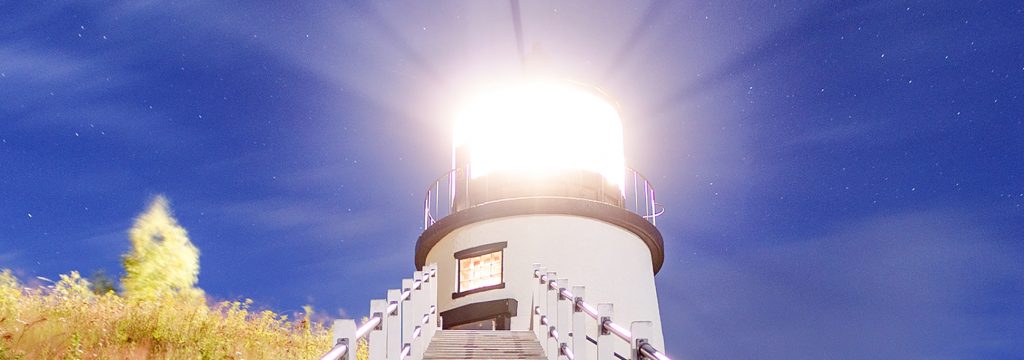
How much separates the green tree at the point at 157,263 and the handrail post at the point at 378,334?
628 inches

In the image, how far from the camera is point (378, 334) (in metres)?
5.57

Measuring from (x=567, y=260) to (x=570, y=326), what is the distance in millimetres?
3886

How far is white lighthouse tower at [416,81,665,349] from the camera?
1238cm

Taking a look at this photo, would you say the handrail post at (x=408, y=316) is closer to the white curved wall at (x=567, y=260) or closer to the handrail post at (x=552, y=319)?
the handrail post at (x=552, y=319)

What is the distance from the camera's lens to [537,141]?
1312cm

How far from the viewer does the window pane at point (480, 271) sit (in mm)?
12539

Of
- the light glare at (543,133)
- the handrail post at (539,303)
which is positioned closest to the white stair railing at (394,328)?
the handrail post at (539,303)

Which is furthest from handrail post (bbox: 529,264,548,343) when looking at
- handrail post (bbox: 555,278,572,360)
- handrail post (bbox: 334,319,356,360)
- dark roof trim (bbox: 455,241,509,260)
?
handrail post (bbox: 334,319,356,360)

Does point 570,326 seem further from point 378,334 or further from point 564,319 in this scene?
point 378,334

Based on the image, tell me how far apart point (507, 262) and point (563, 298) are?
12.7ft

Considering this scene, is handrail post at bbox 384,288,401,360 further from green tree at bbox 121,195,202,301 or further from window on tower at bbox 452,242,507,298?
green tree at bbox 121,195,202,301

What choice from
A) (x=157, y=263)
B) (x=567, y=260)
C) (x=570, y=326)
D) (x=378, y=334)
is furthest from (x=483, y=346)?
(x=157, y=263)

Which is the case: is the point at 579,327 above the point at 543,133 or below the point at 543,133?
below

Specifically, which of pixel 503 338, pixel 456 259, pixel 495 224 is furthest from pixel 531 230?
pixel 503 338
